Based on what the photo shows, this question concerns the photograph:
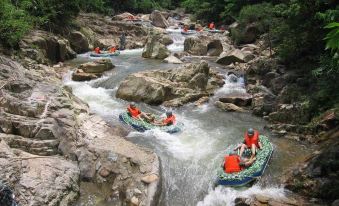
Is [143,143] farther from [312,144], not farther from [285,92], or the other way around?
[285,92]

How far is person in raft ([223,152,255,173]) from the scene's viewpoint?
9.14 meters

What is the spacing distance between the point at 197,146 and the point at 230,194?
2.60m

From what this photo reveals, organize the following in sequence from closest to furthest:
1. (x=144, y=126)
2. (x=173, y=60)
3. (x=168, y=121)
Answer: (x=144, y=126) → (x=168, y=121) → (x=173, y=60)

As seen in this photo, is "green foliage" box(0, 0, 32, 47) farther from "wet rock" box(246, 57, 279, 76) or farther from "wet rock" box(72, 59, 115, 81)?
"wet rock" box(246, 57, 279, 76)

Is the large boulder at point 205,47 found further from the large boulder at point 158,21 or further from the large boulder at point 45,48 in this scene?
the large boulder at point 158,21

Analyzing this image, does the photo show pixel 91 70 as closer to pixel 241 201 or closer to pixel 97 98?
pixel 97 98

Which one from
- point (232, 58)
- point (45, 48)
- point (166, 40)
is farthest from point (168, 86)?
point (166, 40)

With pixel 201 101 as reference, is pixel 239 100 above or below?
above

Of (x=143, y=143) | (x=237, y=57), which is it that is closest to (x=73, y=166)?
(x=143, y=143)

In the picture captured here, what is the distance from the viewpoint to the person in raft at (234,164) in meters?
9.14

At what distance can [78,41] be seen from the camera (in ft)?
79.8

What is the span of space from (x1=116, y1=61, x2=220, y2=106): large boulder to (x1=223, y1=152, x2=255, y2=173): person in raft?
576 cm

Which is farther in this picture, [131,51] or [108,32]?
[108,32]

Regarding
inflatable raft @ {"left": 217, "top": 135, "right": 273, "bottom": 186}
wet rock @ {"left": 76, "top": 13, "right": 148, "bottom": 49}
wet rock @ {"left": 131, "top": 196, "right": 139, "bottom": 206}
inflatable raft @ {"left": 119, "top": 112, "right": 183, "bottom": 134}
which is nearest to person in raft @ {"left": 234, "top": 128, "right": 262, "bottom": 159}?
inflatable raft @ {"left": 217, "top": 135, "right": 273, "bottom": 186}
